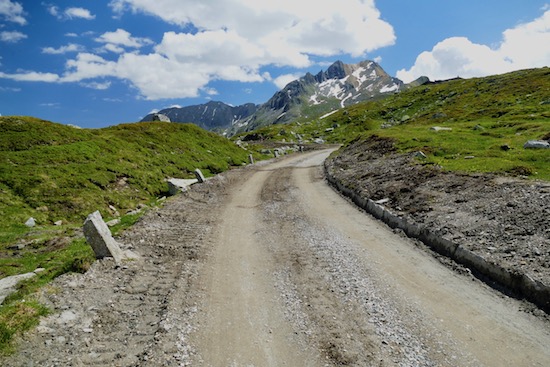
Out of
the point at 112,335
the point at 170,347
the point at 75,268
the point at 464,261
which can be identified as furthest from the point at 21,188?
the point at 464,261

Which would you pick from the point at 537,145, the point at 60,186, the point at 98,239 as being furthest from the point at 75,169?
the point at 537,145

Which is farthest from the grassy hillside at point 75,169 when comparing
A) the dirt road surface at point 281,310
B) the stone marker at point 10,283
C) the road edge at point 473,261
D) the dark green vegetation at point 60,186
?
the road edge at point 473,261

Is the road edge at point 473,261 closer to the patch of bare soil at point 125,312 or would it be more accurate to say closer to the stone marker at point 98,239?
the patch of bare soil at point 125,312

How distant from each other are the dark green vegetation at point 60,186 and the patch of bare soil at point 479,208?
58.4ft

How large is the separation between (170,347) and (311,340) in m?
4.24

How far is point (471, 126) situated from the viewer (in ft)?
189

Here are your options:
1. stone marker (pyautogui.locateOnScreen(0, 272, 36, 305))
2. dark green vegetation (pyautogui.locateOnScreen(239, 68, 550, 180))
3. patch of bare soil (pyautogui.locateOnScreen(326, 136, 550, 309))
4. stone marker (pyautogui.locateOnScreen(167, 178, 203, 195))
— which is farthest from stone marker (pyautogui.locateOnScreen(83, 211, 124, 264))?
dark green vegetation (pyautogui.locateOnScreen(239, 68, 550, 180))

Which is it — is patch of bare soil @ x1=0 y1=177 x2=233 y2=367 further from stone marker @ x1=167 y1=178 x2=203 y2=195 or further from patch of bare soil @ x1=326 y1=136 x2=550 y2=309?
stone marker @ x1=167 y1=178 x2=203 y2=195

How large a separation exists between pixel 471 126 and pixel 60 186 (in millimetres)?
60695

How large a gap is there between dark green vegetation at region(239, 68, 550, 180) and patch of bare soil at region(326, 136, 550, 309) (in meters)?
3.01

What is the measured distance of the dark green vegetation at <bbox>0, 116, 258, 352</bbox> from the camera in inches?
597

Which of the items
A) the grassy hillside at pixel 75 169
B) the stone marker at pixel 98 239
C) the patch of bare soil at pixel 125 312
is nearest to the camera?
the patch of bare soil at pixel 125 312

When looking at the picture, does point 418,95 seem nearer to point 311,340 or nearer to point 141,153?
point 141,153

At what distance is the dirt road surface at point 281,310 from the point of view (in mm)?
9492
